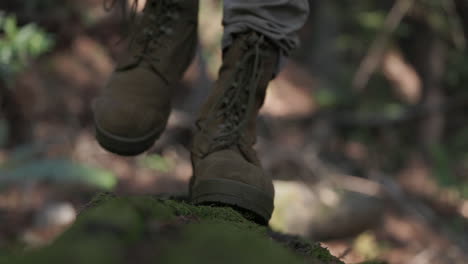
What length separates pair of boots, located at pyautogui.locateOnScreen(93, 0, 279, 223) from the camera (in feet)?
4.82

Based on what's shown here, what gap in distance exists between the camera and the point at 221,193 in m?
1.42

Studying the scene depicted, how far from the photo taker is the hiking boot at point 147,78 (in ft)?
5.66

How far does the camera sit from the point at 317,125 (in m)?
6.30

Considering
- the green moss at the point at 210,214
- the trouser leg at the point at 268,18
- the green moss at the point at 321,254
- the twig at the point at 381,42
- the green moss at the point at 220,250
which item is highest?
the twig at the point at 381,42

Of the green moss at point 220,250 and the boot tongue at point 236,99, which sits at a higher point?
the boot tongue at point 236,99

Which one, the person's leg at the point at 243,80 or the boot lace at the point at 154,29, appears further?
the boot lace at the point at 154,29

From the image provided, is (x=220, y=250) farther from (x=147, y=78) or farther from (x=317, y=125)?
(x=317, y=125)

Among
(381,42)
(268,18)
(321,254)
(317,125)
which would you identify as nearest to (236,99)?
(268,18)

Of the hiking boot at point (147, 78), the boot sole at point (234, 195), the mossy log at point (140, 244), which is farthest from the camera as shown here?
the hiking boot at point (147, 78)

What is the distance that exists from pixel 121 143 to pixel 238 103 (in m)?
0.44

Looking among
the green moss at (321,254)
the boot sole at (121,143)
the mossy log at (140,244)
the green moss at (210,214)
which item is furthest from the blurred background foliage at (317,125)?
the mossy log at (140,244)

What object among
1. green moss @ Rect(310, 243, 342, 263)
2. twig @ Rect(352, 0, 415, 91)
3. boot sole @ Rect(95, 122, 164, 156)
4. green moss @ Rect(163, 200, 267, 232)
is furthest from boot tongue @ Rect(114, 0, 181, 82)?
twig @ Rect(352, 0, 415, 91)

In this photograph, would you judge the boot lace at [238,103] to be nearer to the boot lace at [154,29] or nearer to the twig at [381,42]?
the boot lace at [154,29]

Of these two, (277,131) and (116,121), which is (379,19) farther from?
(116,121)
